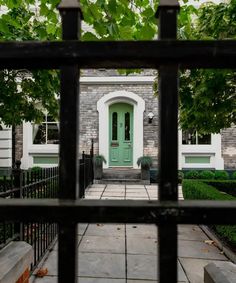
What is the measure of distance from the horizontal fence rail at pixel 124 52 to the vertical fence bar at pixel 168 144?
4cm

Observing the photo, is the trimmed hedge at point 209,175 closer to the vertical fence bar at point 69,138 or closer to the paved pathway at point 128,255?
the paved pathway at point 128,255

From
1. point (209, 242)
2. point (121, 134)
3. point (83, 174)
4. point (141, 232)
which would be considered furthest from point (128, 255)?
point (121, 134)

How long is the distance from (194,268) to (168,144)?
349 cm

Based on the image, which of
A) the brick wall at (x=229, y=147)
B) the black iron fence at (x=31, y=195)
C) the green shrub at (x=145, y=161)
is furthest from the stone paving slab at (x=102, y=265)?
the brick wall at (x=229, y=147)

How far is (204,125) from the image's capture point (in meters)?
6.48

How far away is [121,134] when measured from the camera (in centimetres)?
1398

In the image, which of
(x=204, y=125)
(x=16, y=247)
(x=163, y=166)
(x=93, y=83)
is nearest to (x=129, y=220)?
(x=163, y=166)

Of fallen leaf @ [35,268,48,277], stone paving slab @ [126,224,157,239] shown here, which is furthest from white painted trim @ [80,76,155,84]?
fallen leaf @ [35,268,48,277]

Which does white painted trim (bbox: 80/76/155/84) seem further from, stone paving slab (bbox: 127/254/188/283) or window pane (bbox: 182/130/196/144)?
stone paving slab (bbox: 127/254/188/283)

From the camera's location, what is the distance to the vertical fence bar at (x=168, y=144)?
0.90 meters

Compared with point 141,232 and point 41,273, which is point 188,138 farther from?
point 41,273

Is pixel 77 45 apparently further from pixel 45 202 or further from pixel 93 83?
pixel 93 83

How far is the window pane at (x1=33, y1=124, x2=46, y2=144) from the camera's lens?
14102 mm

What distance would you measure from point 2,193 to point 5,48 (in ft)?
7.90
